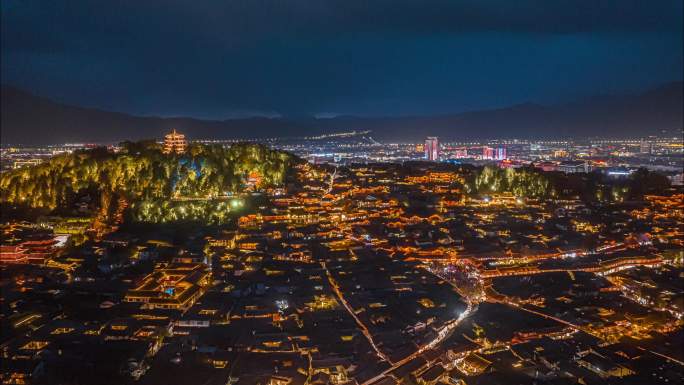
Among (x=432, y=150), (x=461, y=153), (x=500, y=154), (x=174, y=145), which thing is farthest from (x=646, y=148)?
(x=174, y=145)

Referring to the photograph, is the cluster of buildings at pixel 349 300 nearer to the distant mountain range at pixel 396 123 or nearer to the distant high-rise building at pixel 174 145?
the distant high-rise building at pixel 174 145

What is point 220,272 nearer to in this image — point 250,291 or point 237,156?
point 250,291

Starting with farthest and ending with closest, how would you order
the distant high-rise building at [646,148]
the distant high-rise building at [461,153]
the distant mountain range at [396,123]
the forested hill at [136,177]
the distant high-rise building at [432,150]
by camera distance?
the distant mountain range at [396,123]
the distant high-rise building at [461,153]
the distant high-rise building at [646,148]
the distant high-rise building at [432,150]
the forested hill at [136,177]

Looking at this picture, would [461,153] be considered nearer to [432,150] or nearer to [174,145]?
[432,150]

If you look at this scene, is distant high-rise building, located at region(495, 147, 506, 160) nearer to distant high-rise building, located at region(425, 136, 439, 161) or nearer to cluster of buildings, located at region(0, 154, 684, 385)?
distant high-rise building, located at region(425, 136, 439, 161)

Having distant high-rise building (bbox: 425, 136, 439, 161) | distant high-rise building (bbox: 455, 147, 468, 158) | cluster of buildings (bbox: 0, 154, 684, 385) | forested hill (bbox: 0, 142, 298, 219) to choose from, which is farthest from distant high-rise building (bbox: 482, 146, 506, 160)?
cluster of buildings (bbox: 0, 154, 684, 385)

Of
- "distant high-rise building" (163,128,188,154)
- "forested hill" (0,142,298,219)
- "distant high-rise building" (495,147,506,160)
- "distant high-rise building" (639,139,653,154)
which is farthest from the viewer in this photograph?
"distant high-rise building" (495,147,506,160)

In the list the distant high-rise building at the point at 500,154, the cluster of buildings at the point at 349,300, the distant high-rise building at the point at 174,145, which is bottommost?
the cluster of buildings at the point at 349,300

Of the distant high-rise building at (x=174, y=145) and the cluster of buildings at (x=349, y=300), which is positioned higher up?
the distant high-rise building at (x=174, y=145)

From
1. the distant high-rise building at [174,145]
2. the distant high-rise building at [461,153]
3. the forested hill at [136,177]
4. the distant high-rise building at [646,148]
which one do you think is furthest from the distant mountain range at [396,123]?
the forested hill at [136,177]
